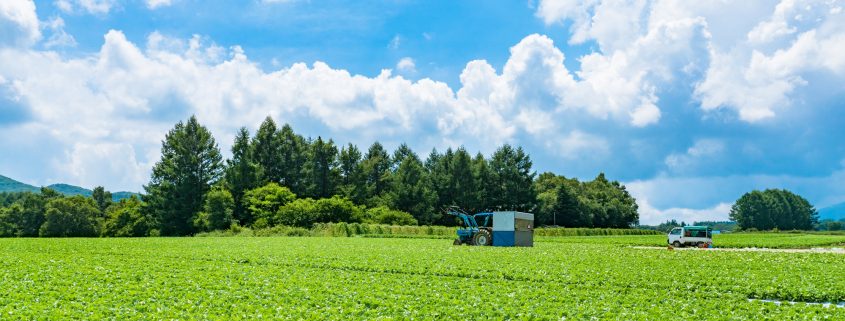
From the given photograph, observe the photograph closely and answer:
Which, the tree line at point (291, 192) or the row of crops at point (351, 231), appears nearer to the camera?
the row of crops at point (351, 231)

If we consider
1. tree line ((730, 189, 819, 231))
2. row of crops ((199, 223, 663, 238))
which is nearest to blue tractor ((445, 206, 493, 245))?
row of crops ((199, 223, 663, 238))

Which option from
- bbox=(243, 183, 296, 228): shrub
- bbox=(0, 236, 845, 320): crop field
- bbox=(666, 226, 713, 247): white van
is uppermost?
bbox=(243, 183, 296, 228): shrub

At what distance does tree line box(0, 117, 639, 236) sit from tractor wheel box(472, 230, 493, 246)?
127ft

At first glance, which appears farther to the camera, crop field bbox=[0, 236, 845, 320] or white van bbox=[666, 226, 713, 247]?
white van bbox=[666, 226, 713, 247]

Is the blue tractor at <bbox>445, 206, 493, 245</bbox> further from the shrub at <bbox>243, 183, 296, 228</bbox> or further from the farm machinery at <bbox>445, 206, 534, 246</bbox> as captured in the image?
the shrub at <bbox>243, 183, 296, 228</bbox>

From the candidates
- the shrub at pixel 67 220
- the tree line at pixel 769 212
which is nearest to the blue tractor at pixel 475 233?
the shrub at pixel 67 220

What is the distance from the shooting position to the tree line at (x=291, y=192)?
78.9 meters

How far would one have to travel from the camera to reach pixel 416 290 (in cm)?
1573

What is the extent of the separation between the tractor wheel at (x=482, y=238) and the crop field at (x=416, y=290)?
15.9m

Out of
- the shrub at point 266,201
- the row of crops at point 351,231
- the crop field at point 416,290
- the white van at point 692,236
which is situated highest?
the shrub at point 266,201

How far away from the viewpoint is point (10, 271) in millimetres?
19734

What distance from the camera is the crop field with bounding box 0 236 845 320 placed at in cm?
1266

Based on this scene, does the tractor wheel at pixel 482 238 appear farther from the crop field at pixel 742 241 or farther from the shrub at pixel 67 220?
the shrub at pixel 67 220

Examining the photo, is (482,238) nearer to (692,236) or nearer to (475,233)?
(475,233)
